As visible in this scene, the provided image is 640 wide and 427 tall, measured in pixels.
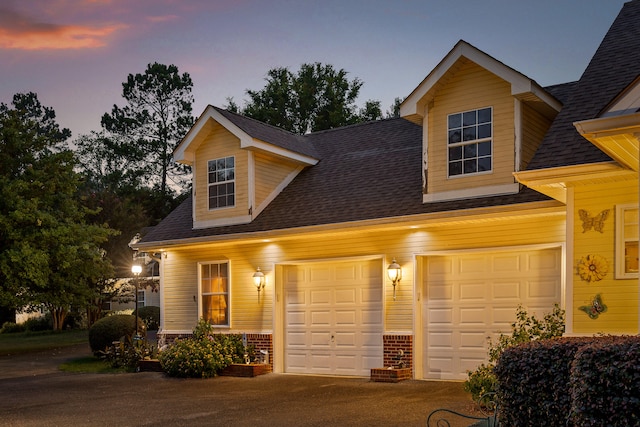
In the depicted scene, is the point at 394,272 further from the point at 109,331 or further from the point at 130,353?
the point at 109,331

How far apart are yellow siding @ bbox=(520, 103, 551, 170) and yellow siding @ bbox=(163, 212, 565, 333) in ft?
4.29

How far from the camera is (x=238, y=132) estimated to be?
17047mm

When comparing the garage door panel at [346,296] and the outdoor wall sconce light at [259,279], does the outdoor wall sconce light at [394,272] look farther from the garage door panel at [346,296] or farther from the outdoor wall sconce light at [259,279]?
the outdoor wall sconce light at [259,279]

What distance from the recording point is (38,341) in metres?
30.1

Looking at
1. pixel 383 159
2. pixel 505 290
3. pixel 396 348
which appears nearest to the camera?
pixel 505 290

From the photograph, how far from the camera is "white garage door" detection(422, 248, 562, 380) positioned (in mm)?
12812

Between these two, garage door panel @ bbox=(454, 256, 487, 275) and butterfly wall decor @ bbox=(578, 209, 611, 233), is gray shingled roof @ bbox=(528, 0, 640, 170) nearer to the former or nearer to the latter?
butterfly wall decor @ bbox=(578, 209, 611, 233)

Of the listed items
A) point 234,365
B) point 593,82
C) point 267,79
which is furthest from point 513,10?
point 267,79

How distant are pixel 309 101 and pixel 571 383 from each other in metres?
33.9

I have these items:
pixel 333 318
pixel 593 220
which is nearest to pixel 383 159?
pixel 333 318

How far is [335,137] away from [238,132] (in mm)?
3433

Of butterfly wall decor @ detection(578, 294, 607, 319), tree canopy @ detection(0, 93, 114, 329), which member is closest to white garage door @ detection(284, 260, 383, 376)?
butterfly wall decor @ detection(578, 294, 607, 319)

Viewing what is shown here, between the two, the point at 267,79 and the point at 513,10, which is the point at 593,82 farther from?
the point at 267,79

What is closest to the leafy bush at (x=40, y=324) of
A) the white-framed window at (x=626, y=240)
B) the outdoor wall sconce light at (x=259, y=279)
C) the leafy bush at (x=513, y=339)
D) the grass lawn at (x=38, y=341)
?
the grass lawn at (x=38, y=341)
